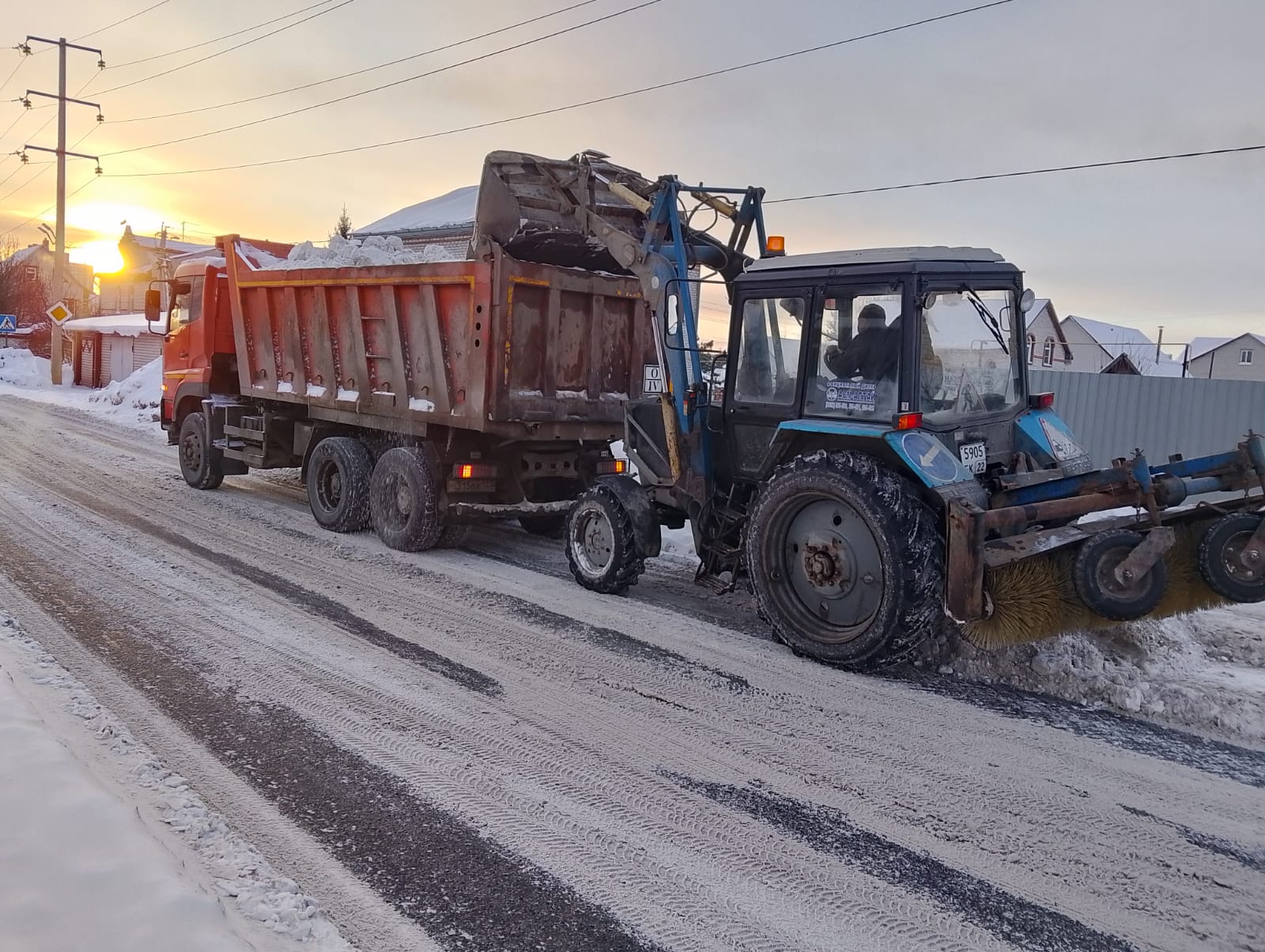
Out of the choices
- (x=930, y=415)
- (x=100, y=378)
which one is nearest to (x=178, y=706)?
(x=930, y=415)

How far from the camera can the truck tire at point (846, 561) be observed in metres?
5.19

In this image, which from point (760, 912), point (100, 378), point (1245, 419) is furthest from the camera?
point (100, 378)

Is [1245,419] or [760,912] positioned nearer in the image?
[760,912]

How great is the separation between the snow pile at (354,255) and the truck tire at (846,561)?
12.9 feet

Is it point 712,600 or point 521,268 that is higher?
point 521,268

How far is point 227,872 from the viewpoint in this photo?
3.17 metres

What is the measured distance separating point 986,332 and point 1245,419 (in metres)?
10.1

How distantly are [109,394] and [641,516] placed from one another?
Answer: 853 inches

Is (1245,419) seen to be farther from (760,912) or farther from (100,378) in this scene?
(100,378)

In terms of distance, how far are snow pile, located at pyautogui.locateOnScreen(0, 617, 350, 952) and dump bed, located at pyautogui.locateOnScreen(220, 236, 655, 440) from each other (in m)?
4.59

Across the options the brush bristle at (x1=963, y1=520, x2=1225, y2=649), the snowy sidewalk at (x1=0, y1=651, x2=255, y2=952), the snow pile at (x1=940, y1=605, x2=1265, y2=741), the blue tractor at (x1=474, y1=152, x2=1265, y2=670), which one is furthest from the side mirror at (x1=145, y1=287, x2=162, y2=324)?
the brush bristle at (x1=963, y1=520, x2=1225, y2=649)

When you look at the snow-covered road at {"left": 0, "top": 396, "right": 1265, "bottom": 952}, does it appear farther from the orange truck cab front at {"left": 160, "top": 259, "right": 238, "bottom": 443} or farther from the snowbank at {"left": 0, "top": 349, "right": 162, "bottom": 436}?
the snowbank at {"left": 0, "top": 349, "right": 162, "bottom": 436}

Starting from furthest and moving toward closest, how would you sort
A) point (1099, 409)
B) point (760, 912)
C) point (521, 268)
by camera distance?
→ 1. point (1099, 409)
2. point (521, 268)
3. point (760, 912)

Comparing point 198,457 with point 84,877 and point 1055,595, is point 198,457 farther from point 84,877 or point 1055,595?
point 1055,595
